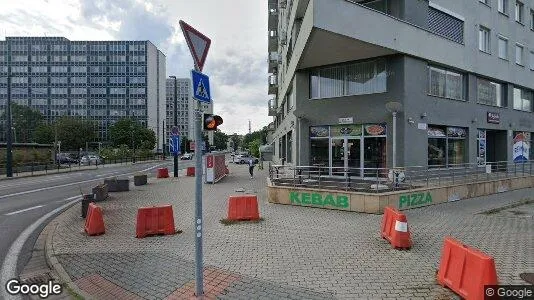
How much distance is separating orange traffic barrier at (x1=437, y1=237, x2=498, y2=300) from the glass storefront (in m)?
10.9

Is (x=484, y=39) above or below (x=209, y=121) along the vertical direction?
above

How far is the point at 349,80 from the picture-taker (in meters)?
17.8

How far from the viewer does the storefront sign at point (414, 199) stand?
11805 millimetres

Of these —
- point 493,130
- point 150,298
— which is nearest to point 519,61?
point 493,130

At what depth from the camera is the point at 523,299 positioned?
190 inches

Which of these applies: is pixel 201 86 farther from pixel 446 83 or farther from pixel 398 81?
pixel 446 83

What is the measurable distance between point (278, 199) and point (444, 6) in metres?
13.7

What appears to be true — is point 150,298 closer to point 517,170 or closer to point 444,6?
point 444,6

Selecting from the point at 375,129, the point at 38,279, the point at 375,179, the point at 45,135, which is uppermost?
the point at 45,135

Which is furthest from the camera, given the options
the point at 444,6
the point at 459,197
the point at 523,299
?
the point at 444,6

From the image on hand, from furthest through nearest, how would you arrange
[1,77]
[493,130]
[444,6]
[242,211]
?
[1,77] → [493,130] → [444,6] → [242,211]

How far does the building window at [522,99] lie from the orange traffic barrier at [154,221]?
25.5 metres

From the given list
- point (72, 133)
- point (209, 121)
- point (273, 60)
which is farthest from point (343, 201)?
point (72, 133)

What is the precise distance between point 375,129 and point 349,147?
1.56m
